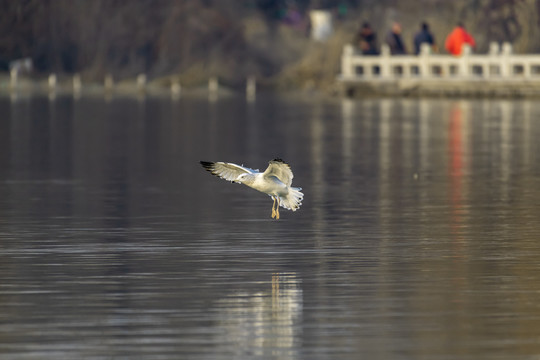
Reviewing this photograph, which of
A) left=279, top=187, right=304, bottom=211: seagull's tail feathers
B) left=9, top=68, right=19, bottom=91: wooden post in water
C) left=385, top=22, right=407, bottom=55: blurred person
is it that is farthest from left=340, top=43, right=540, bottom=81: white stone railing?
left=279, top=187, right=304, bottom=211: seagull's tail feathers

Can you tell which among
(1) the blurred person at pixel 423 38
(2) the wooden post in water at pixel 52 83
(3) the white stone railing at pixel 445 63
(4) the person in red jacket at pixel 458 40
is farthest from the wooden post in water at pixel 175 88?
(4) the person in red jacket at pixel 458 40

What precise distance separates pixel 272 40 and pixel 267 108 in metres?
29.0

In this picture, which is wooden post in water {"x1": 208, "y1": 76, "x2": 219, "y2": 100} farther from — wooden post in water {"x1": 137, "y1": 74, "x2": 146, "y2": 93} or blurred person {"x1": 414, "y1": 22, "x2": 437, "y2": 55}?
blurred person {"x1": 414, "y1": 22, "x2": 437, "y2": 55}

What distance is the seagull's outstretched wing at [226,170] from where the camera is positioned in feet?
47.8

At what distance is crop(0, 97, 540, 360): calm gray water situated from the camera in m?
10.3

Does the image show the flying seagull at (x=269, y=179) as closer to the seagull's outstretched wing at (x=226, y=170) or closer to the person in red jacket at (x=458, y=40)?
the seagull's outstretched wing at (x=226, y=170)

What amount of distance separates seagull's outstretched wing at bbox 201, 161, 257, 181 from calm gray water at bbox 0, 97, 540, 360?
0.73 m

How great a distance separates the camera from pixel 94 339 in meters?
10.2

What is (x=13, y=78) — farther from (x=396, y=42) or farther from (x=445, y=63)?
(x=445, y=63)

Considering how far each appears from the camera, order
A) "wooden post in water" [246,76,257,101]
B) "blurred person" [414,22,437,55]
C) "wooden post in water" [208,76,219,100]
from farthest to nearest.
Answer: "wooden post in water" [208,76,219,100]
"wooden post in water" [246,76,257,101]
"blurred person" [414,22,437,55]

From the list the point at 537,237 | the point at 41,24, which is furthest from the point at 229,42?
the point at 537,237

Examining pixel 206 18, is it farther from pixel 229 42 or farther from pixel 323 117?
pixel 323 117

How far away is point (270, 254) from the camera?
14570mm

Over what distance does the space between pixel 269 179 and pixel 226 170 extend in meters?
0.51
